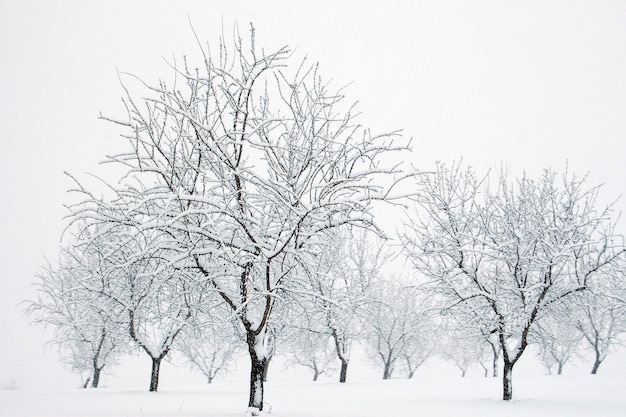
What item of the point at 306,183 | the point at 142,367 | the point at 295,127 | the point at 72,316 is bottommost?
the point at 142,367

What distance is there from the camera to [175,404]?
13.0 m

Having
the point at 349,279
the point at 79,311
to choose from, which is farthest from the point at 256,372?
the point at 349,279

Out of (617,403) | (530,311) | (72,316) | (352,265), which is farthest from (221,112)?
(352,265)

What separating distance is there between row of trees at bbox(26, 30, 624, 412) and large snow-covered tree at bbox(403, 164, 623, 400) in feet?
0.24

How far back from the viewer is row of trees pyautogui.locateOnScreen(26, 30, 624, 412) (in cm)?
788

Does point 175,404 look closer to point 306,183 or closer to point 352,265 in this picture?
point 306,183

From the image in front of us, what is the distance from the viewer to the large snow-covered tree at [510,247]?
44.7 ft

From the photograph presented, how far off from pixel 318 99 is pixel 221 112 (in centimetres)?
191

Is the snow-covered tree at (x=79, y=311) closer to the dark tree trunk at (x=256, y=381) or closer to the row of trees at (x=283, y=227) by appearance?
the row of trees at (x=283, y=227)

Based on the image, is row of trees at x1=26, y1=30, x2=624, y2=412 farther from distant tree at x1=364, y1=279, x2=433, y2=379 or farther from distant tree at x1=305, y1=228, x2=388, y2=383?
distant tree at x1=364, y1=279, x2=433, y2=379

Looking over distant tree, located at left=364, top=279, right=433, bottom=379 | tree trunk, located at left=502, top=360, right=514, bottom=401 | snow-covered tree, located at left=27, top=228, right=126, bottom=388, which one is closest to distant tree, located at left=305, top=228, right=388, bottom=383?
distant tree, located at left=364, top=279, right=433, bottom=379

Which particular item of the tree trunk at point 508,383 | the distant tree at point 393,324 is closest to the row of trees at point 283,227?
the tree trunk at point 508,383

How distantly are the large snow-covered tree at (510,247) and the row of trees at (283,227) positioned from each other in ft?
0.24

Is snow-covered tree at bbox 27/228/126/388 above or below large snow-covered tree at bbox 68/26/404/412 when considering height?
below
